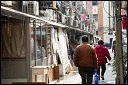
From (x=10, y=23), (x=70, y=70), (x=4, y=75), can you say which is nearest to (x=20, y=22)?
(x=10, y=23)

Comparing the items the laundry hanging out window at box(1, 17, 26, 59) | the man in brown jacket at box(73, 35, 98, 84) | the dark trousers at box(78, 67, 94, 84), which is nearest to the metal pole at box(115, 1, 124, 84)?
the man in brown jacket at box(73, 35, 98, 84)

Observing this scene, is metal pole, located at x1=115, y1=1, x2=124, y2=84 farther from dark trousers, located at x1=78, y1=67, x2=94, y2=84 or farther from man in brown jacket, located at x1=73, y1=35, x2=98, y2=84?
dark trousers, located at x1=78, y1=67, x2=94, y2=84

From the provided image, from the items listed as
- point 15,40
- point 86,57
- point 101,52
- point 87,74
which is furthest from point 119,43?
point 15,40

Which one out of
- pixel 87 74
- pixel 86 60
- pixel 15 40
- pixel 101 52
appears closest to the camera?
pixel 86 60

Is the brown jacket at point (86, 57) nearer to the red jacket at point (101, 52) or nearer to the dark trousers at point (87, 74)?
the dark trousers at point (87, 74)

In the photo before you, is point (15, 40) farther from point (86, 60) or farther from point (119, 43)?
point (119, 43)

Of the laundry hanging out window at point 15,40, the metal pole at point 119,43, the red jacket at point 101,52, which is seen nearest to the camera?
the metal pole at point 119,43

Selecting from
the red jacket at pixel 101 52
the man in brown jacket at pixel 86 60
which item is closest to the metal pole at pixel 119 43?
the man in brown jacket at pixel 86 60

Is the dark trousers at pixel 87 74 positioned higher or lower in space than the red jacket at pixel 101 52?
lower

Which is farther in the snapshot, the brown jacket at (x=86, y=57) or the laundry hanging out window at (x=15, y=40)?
the laundry hanging out window at (x=15, y=40)

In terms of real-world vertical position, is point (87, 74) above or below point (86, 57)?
below

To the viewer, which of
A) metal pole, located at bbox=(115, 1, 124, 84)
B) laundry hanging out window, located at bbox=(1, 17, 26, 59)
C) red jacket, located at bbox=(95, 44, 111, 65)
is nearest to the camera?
metal pole, located at bbox=(115, 1, 124, 84)

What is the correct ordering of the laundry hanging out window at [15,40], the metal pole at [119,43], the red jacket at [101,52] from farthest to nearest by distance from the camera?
the red jacket at [101,52] < the laundry hanging out window at [15,40] < the metal pole at [119,43]

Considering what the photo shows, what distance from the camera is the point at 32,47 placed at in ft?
40.4
